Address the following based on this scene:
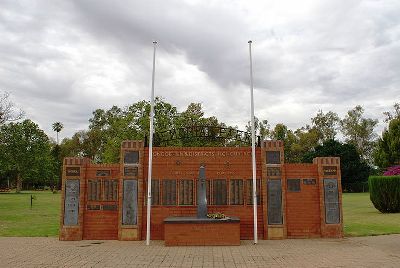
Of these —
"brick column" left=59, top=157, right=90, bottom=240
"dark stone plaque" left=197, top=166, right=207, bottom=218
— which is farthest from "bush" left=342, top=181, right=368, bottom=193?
"brick column" left=59, top=157, right=90, bottom=240

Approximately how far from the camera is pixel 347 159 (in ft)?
178

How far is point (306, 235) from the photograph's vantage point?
1360cm

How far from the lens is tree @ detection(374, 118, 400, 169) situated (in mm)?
47000

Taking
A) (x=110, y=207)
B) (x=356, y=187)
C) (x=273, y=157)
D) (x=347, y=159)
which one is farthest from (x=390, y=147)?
(x=110, y=207)

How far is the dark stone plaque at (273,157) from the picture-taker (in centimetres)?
1379

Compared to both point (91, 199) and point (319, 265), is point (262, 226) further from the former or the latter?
point (91, 199)

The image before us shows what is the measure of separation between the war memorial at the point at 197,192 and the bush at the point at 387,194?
33.6 ft

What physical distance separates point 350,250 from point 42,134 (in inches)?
2268

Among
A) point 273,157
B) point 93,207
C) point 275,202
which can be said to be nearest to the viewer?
point 275,202

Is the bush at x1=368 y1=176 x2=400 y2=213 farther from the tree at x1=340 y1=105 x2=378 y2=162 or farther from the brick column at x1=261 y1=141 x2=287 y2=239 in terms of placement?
the tree at x1=340 y1=105 x2=378 y2=162

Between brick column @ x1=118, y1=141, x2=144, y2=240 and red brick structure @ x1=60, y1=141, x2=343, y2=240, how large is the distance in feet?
0.10

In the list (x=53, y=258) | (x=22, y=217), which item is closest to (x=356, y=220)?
(x=53, y=258)

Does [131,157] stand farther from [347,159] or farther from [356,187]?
[356,187]

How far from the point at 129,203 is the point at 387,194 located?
15.6 m
